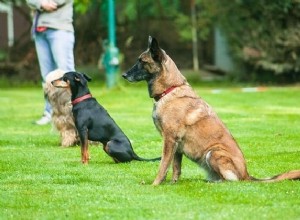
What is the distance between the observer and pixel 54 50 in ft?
46.9

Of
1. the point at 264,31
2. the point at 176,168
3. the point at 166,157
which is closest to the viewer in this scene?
the point at 166,157

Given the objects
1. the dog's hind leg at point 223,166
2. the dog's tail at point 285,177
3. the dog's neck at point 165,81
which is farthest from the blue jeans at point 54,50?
the dog's tail at point 285,177

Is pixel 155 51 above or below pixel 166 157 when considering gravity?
above

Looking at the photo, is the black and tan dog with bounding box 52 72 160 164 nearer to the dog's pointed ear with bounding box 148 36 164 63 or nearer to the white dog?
the white dog

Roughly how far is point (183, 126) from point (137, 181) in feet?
2.30

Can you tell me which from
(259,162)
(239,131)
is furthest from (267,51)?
(259,162)

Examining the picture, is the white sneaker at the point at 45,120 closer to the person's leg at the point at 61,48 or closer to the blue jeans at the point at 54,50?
the blue jeans at the point at 54,50

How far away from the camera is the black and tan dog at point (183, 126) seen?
888cm

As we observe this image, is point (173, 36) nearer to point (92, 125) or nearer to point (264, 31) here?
point (264, 31)

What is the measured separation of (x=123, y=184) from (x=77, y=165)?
1.59m

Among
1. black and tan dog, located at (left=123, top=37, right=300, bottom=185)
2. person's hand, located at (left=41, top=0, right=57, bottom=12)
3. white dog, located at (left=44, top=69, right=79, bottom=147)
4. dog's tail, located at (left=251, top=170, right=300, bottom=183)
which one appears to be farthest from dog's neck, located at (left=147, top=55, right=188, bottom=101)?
person's hand, located at (left=41, top=0, right=57, bottom=12)

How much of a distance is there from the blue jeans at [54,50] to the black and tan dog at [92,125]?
2801mm

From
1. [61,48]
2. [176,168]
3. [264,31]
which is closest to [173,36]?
[264,31]

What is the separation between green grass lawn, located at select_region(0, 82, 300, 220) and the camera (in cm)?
761
